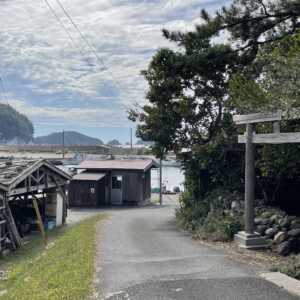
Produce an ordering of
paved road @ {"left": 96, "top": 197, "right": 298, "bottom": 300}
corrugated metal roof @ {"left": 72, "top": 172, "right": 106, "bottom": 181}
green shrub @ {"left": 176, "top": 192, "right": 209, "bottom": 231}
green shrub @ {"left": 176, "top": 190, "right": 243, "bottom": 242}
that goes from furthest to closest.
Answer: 1. corrugated metal roof @ {"left": 72, "top": 172, "right": 106, "bottom": 181}
2. green shrub @ {"left": 176, "top": 192, "right": 209, "bottom": 231}
3. green shrub @ {"left": 176, "top": 190, "right": 243, "bottom": 242}
4. paved road @ {"left": 96, "top": 197, "right": 298, "bottom": 300}

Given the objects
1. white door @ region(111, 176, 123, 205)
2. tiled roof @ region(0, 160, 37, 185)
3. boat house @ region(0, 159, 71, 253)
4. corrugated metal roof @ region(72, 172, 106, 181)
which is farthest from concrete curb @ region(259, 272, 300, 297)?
white door @ region(111, 176, 123, 205)

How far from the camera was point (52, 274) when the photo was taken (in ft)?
31.2

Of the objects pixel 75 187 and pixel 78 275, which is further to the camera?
pixel 75 187

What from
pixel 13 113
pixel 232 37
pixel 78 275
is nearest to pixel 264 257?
pixel 78 275

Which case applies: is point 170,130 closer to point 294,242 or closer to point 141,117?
point 141,117

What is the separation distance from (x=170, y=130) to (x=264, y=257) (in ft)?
29.4

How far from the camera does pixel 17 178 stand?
17.4 meters

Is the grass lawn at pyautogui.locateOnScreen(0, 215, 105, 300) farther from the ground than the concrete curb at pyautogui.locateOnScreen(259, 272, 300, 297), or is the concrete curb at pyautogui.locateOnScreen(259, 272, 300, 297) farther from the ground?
the concrete curb at pyautogui.locateOnScreen(259, 272, 300, 297)

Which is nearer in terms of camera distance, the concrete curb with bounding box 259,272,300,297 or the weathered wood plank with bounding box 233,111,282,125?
the concrete curb with bounding box 259,272,300,297

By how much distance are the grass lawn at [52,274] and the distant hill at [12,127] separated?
136056mm

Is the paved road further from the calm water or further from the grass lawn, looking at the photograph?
the calm water

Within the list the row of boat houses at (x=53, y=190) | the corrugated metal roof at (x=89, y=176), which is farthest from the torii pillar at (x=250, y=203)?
the corrugated metal roof at (x=89, y=176)

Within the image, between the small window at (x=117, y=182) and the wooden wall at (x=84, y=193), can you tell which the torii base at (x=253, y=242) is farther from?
the small window at (x=117, y=182)

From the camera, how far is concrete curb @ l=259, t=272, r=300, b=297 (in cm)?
727
